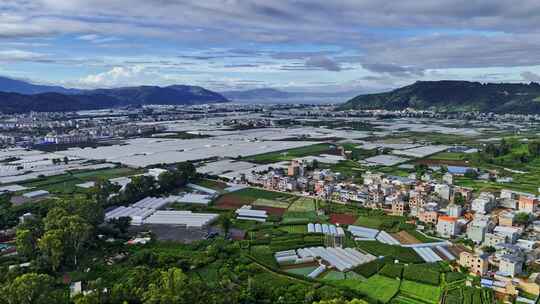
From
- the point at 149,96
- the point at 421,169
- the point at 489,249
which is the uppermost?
the point at 149,96

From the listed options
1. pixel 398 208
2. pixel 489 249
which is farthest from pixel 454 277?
pixel 398 208

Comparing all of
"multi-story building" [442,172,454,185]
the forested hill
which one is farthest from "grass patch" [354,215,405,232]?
the forested hill

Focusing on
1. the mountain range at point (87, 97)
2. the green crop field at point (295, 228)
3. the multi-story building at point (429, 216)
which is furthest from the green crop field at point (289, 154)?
the mountain range at point (87, 97)

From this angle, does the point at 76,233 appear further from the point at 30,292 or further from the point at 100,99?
the point at 100,99

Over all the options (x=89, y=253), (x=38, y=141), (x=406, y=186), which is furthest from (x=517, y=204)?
(x=38, y=141)

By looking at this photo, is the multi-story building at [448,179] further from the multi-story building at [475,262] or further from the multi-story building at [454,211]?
the multi-story building at [475,262]
